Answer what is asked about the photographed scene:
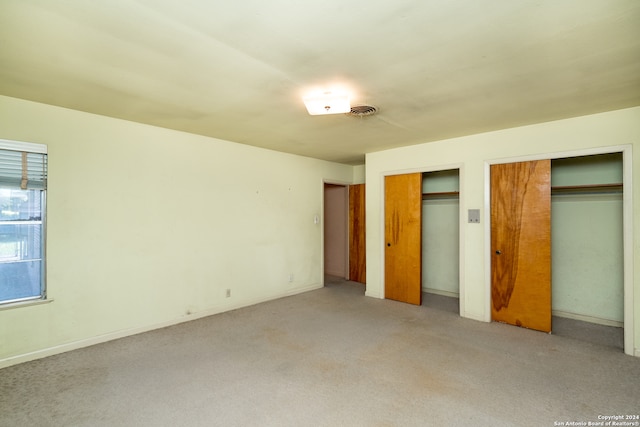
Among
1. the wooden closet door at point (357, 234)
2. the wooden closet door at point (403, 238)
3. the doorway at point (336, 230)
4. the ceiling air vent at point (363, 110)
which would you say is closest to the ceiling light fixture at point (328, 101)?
the ceiling air vent at point (363, 110)

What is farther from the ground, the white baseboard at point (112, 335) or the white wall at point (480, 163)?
the white wall at point (480, 163)

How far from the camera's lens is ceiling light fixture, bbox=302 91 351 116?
2568mm

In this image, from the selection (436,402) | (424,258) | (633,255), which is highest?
(633,255)

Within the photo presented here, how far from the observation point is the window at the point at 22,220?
9.22ft

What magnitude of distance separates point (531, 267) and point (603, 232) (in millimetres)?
1027

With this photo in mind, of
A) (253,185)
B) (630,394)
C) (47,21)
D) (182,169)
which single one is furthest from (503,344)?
(47,21)

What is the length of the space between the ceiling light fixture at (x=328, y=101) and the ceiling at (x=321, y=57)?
0.37 feet

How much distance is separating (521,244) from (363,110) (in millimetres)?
2595

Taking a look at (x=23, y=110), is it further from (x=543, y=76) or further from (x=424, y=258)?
(x=424, y=258)

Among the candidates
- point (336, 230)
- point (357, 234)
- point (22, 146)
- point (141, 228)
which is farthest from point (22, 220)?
point (336, 230)

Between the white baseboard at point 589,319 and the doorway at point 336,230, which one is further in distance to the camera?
the doorway at point 336,230

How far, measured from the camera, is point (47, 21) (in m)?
1.67

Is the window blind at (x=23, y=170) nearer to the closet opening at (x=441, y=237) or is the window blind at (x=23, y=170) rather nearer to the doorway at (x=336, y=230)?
the doorway at (x=336, y=230)

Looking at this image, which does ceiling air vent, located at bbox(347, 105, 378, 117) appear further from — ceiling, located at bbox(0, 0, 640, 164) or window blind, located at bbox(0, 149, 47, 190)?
window blind, located at bbox(0, 149, 47, 190)
